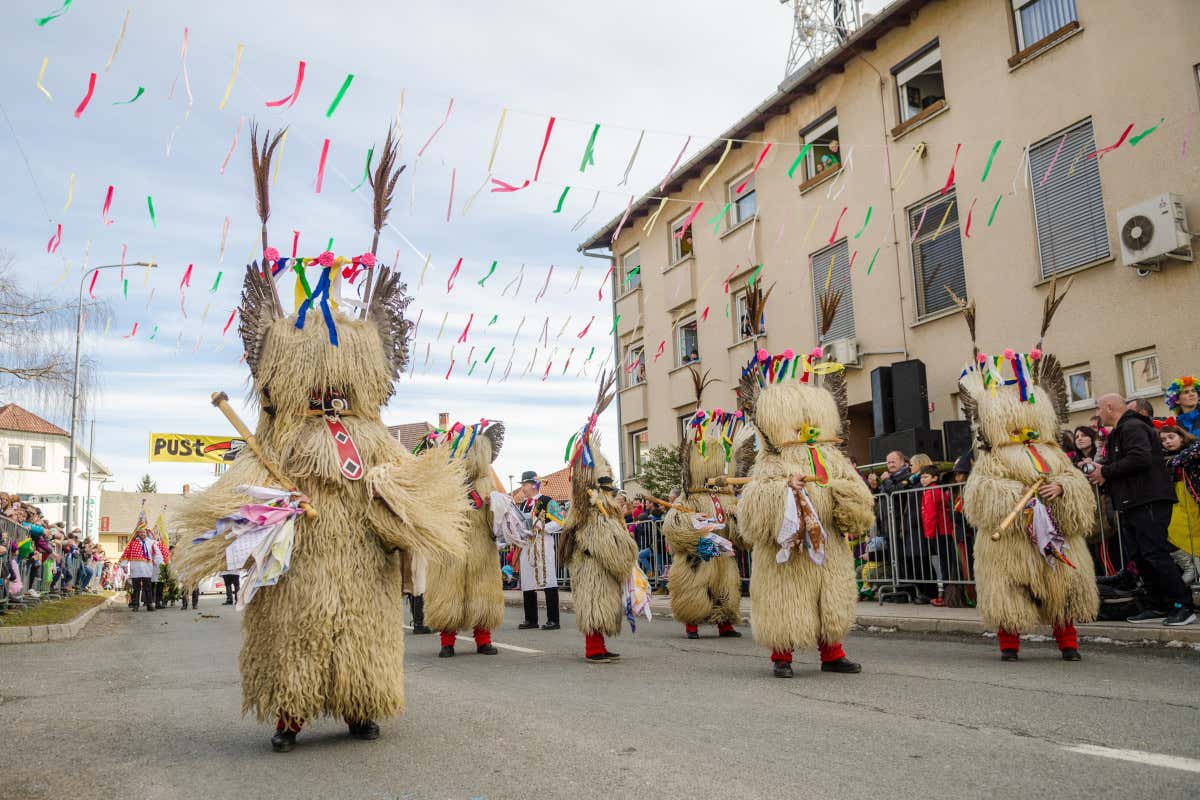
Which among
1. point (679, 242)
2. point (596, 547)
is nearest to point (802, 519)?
point (596, 547)

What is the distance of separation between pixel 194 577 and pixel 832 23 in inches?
687

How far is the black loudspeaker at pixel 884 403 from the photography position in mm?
15477

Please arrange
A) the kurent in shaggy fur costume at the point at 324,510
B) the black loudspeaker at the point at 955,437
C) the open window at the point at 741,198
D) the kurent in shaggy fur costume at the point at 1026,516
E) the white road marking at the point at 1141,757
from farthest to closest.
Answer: the open window at the point at 741,198 < the black loudspeaker at the point at 955,437 < the kurent in shaggy fur costume at the point at 1026,516 < the kurent in shaggy fur costume at the point at 324,510 < the white road marking at the point at 1141,757

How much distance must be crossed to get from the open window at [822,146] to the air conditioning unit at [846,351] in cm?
331

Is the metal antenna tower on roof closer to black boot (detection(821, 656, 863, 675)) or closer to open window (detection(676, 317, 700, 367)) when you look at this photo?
open window (detection(676, 317, 700, 367))

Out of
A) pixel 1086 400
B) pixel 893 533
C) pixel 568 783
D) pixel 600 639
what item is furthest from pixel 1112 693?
pixel 1086 400

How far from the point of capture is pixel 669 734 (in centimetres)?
467

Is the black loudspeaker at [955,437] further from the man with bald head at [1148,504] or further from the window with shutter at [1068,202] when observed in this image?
the man with bald head at [1148,504]

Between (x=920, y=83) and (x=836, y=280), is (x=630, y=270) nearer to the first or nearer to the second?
(x=836, y=280)

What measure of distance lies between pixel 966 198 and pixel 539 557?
8800mm

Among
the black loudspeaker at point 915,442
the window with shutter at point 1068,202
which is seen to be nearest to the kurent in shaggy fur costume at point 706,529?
the black loudspeaker at point 915,442

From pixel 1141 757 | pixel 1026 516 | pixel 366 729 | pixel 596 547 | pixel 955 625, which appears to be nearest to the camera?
pixel 1141 757

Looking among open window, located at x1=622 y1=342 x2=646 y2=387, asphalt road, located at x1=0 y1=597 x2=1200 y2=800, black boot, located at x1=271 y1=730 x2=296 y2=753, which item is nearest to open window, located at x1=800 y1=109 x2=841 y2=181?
open window, located at x1=622 y1=342 x2=646 y2=387

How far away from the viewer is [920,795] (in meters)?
3.42
